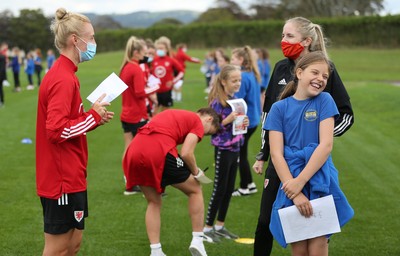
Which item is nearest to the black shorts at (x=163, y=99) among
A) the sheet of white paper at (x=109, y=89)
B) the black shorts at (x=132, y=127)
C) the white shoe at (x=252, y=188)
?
the black shorts at (x=132, y=127)

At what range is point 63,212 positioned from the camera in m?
4.49

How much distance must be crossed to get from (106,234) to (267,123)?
3.38 m

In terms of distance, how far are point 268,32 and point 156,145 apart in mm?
61199

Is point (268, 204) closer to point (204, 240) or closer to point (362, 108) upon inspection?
point (204, 240)

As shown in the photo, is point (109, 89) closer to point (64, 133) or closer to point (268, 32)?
point (64, 133)

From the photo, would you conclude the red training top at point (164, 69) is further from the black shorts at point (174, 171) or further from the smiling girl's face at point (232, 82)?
the black shorts at point (174, 171)

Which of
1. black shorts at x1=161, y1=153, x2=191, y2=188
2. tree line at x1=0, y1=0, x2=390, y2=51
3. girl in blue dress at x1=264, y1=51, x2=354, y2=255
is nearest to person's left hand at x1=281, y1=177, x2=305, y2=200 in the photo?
girl in blue dress at x1=264, y1=51, x2=354, y2=255

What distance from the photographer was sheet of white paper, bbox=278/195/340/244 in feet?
14.1

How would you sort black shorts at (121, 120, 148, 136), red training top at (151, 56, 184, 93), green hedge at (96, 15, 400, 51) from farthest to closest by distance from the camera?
green hedge at (96, 15, 400, 51), red training top at (151, 56, 184, 93), black shorts at (121, 120, 148, 136)

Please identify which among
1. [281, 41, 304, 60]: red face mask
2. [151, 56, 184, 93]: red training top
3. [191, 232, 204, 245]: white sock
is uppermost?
[281, 41, 304, 60]: red face mask

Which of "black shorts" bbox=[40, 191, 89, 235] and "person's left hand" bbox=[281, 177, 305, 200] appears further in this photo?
"black shorts" bbox=[40, 191, 89, 235]

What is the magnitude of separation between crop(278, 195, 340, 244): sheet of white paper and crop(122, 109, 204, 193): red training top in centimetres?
189

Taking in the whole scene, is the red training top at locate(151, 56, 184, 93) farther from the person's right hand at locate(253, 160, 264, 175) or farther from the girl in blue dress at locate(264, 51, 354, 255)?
the girl in blue dress at locate(264, 51, 354, 255)

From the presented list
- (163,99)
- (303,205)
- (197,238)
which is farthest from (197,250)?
(163,99)
